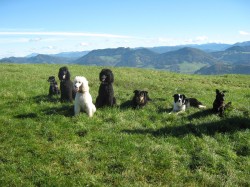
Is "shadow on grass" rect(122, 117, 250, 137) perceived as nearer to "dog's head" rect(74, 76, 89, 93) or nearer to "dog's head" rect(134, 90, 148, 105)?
"dog's head" rect(74, 76, 89, 93)

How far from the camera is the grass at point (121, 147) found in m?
9.23

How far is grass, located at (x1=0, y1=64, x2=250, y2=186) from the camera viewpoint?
30.3 feet

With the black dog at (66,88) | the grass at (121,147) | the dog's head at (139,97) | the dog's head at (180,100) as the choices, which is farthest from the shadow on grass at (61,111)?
the dog's head at (180,100)

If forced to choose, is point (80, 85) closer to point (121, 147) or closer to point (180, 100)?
point (121, 147)

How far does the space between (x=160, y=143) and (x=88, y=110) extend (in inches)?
166

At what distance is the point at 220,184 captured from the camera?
905 centimetres

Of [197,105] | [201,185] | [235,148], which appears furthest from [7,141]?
[197,105]

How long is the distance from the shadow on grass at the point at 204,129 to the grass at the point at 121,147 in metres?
0.04

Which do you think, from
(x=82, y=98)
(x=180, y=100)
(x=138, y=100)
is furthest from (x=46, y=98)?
(x=180, y=100)

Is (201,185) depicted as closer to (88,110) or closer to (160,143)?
(160,143)

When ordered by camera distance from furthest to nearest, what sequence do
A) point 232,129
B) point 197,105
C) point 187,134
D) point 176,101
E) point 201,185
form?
point 197,105 → point 176,101 → point 232,129 → point 187,134 → point 201,185

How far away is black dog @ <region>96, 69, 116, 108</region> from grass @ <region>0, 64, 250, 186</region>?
2.22 ft

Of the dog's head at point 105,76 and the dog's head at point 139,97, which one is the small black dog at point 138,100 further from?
the dog's head at point 105,76

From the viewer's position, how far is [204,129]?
13.4 meters
